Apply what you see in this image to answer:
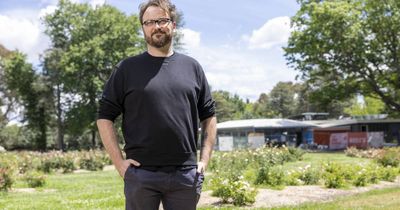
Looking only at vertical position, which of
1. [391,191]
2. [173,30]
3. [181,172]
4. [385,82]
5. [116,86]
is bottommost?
[391,191]

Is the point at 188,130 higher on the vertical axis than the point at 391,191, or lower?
higher

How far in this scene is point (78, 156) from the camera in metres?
24.3

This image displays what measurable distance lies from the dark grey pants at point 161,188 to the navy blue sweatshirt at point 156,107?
0.07m

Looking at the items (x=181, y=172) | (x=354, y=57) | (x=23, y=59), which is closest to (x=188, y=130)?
(x=181, y=172)

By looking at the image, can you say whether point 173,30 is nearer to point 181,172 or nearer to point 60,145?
point 181,172

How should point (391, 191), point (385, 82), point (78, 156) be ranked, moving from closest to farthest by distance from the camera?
point (391, 191) → point (78, 156) → point (385, 82)

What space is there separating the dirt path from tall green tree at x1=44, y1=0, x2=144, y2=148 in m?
36.2

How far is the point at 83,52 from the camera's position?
45.4 m

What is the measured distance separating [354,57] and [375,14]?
3.55m

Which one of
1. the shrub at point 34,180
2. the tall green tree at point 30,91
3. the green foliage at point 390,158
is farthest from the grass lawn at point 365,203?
the tall green tree at point 30,91

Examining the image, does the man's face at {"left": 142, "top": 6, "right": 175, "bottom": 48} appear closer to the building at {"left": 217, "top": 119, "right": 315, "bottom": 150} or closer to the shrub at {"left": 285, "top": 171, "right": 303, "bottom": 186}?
the shrub at {"left": 285, "top": 171, "right": 303, "bottom": 186}

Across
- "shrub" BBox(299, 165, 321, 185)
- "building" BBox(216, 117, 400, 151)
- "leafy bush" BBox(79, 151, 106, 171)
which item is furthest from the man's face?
"building" BBox(216, 117, 400, 151)

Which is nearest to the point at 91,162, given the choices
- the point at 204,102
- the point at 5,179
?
the point at 5,179

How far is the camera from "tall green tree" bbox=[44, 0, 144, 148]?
46031 millimetres
